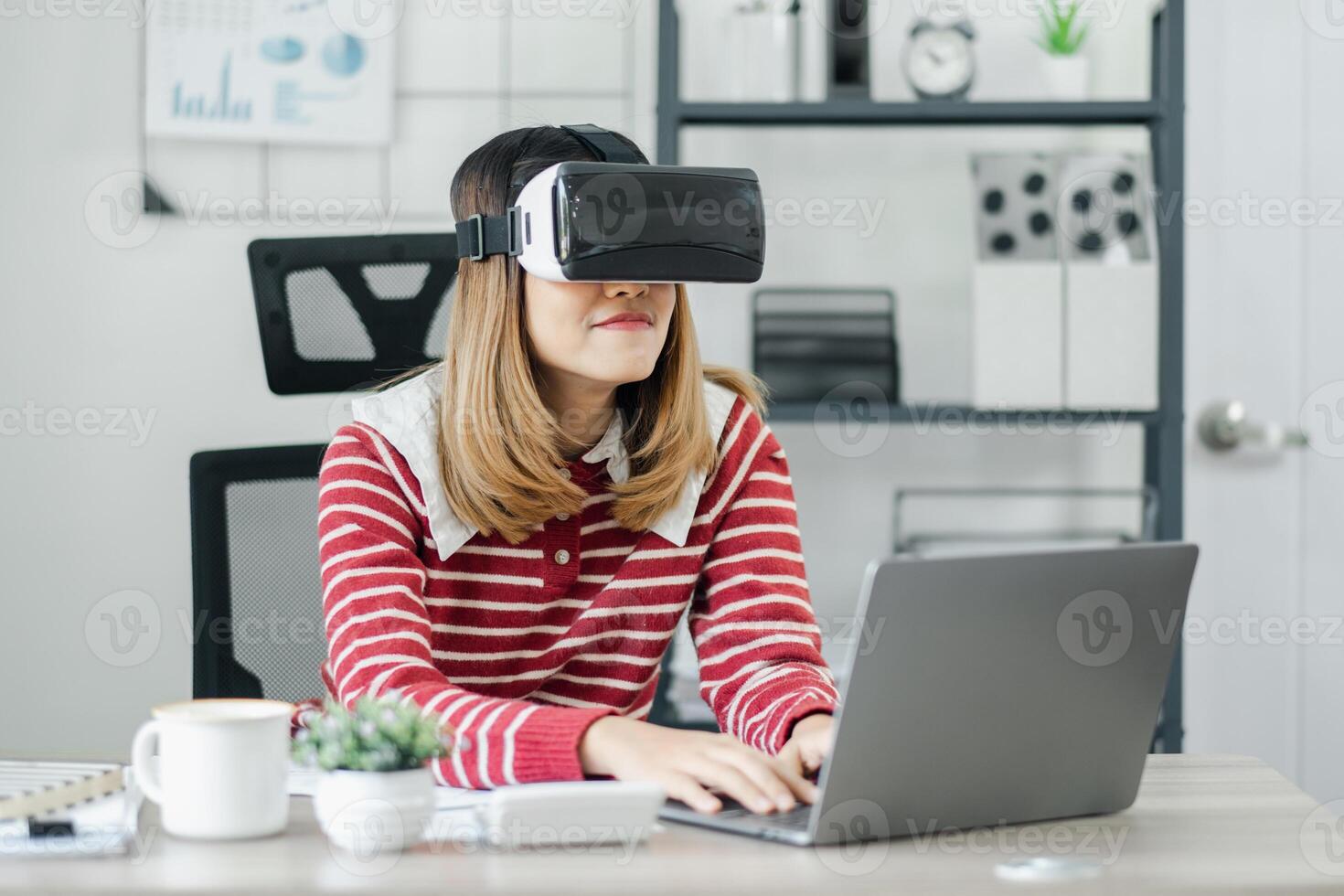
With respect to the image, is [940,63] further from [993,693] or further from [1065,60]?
[993,693]

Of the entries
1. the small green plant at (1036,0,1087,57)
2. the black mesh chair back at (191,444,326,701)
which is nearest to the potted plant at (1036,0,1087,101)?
the small green plant at (1036,0,1087,57)

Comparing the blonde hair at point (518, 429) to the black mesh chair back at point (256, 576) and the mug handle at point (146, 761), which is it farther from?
the mug handle at point (146, 761)

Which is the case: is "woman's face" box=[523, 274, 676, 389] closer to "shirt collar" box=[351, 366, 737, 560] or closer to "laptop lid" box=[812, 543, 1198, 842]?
"shirt collar" box=[351, 366, 737, 560]

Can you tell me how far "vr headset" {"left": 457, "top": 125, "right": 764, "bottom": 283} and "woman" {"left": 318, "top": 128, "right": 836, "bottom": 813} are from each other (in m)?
0.10

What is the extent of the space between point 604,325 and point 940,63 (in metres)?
0.97

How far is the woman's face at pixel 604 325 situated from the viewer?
47.1 inches

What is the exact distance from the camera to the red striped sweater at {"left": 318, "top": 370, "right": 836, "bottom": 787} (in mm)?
1148

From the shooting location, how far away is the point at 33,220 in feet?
6.93

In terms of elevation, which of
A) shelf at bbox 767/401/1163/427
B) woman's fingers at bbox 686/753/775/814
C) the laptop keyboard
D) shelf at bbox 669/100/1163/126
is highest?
shelf at bbox 669/100/1163/126

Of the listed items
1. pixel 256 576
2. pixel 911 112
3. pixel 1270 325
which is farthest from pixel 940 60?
pixel 256 576

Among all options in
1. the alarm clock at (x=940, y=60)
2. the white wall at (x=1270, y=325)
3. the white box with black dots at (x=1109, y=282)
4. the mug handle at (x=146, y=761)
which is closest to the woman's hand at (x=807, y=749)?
the mug handle at (x=146, y=761)

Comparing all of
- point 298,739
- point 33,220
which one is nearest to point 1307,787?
point 298,739

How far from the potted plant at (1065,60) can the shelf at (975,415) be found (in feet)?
1.42

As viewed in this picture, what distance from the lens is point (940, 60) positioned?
196 cm
